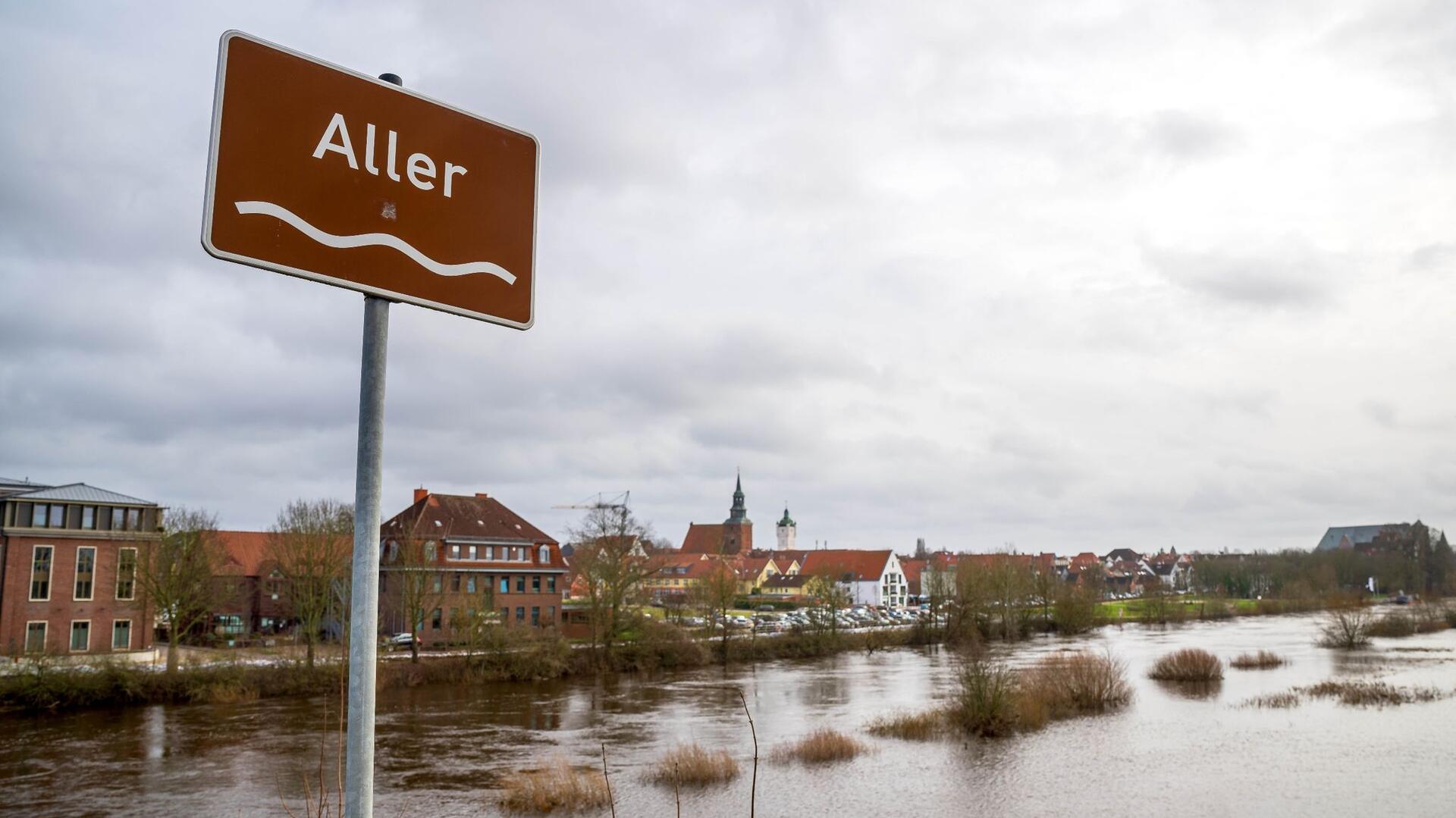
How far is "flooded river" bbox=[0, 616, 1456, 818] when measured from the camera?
19266mm

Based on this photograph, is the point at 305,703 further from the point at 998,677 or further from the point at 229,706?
the point at 998,677

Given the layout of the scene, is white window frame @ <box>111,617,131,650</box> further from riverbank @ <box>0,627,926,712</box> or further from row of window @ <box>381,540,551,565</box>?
row of window @ <box>381,540,551,565</box>

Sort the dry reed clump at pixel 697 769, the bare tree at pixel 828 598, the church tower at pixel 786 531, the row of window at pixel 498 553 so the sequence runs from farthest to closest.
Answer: the church tower at pixel 786 531 → the bare tree at pixel 828 598 → the row of window at pixel 498 553 → the dry reed clump at pixel 697 769

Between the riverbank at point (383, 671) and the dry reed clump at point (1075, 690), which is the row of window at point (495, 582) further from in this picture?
the dry reed clump at point (1075, 690)

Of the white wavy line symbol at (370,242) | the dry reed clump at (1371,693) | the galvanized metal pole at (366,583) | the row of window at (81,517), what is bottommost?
the dry reed clump at (1371,693)

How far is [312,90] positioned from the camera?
2.29m

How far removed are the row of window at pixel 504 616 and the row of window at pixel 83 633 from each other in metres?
12.8

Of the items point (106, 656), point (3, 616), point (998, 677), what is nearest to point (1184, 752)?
point (998, 677)

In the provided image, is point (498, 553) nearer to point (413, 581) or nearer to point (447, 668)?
point (413, 581)

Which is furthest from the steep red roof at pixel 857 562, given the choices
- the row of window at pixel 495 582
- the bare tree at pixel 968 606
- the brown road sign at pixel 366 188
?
the brown road sign at pixel 366 188

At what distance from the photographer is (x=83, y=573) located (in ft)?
139

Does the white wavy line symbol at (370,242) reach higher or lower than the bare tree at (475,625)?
higher

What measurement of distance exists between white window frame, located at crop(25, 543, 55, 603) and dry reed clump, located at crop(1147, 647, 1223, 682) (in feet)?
147

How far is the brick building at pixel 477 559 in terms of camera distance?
47.7 meters
